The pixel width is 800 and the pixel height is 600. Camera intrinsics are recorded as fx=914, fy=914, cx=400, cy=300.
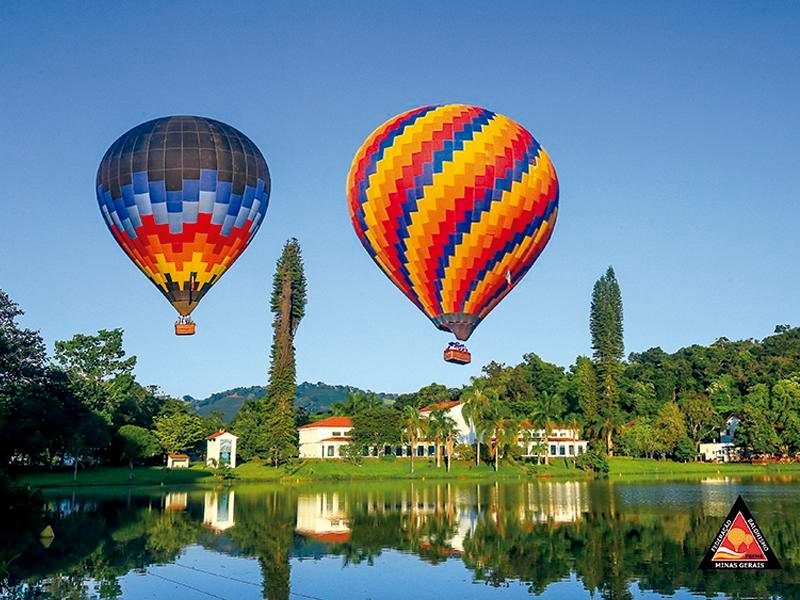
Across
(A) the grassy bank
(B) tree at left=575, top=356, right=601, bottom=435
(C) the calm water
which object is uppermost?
(B) tree at left=575, top=356, right=601, bottom=435

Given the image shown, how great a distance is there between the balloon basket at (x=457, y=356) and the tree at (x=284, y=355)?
169ft

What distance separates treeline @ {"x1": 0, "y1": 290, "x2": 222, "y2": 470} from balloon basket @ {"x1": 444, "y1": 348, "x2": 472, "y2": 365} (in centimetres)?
1934

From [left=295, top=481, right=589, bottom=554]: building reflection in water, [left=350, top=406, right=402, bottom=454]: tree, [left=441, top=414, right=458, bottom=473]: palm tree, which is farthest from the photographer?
[left=350, top=406, right=402, bottom=454]: tree

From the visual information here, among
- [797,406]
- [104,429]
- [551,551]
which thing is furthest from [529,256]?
[797,406]

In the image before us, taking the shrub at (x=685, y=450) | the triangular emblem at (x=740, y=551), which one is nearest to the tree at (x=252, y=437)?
the shrub at (x=685, y=450)

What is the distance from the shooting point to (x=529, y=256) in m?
39.6

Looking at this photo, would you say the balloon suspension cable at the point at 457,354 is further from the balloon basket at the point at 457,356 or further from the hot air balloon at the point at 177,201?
the hot air balloon at the point at 177,201

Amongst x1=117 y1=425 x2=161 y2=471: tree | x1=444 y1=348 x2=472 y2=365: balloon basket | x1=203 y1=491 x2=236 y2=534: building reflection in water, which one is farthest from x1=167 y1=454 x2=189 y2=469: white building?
x1=444 y1=348 x2=472 y2=365: balloon basket

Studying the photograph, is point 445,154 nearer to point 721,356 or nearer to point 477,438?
point 477,438

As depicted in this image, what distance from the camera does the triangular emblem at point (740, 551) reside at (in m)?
30.9

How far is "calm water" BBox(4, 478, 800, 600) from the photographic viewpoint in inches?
1116

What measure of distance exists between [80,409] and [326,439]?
37301mm

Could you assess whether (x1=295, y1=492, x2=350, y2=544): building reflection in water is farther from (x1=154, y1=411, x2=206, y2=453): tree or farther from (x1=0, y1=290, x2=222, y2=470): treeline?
(x1=154, y1=411, x2=206, y2=453): tree

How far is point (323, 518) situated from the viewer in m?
48.0
